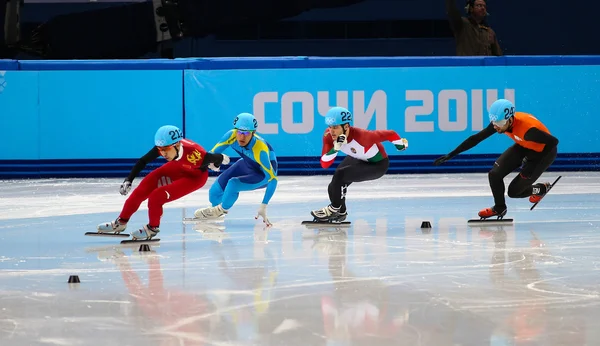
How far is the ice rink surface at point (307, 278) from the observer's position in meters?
5.11

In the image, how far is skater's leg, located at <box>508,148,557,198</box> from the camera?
991 cm

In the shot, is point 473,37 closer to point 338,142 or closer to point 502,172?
point 502,172

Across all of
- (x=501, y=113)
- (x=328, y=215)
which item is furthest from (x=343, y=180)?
(x=501, y=113)

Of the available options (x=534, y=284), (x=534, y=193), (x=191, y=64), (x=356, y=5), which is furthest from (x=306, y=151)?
(x=534, y=284)

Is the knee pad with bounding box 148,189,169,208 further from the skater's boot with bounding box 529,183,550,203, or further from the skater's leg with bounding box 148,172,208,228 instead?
the skater's boot with bounding box 529,183,550,203

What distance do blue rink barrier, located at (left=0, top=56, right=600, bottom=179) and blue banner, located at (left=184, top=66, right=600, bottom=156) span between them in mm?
14

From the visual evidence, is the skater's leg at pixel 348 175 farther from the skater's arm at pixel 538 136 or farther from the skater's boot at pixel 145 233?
the skater's boot at pixel 145 233

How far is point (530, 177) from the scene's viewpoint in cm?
995

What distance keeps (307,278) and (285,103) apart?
26.4 feet

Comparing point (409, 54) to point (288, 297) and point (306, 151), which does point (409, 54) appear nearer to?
point (306, 151)

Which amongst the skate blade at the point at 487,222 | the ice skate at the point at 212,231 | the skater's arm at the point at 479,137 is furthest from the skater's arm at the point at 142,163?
the skate blade at the point at 487,222

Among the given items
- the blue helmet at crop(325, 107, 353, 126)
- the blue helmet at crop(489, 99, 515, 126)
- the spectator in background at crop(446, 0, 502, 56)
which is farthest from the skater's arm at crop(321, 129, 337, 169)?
the spectator in background at crop(446, 0, 502, 56)

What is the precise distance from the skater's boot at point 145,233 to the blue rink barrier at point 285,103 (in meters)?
6.05

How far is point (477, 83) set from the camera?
14.6 m
